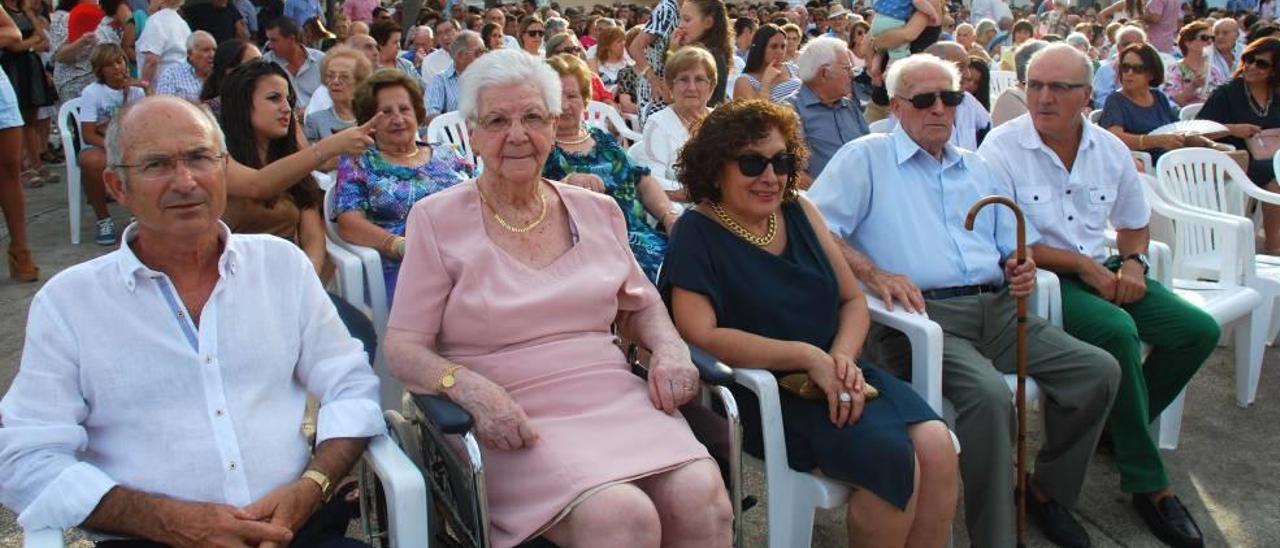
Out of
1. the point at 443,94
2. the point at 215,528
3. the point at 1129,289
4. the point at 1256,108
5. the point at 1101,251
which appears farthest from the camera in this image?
the point at 443,94

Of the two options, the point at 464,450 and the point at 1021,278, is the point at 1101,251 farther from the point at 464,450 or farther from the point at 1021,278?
the point at 464,450

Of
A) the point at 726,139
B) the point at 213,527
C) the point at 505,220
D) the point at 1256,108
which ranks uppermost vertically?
the point at 726,139

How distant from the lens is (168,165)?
1.98 metres

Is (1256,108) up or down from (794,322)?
up

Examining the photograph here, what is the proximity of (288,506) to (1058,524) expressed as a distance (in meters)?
2.09

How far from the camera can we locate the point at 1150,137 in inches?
220

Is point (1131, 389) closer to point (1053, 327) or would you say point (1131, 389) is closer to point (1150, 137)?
point (1053, 327)

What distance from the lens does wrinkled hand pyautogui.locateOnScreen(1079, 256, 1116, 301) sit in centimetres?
328

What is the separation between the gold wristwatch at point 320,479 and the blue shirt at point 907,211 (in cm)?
169

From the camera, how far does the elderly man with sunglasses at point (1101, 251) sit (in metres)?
3.02

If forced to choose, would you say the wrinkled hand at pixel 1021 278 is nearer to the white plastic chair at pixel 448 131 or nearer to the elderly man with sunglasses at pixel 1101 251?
the elderly man with sunglasses at pixel 1101 251

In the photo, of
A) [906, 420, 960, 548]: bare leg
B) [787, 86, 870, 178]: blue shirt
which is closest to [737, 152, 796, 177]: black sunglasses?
[906, 420, 960, 548]: bare leg

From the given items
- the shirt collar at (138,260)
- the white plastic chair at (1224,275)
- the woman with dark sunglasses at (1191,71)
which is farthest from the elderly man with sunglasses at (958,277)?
the woman with dark sunglasses at (1191,71)

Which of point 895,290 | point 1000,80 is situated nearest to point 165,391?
point 895,290
